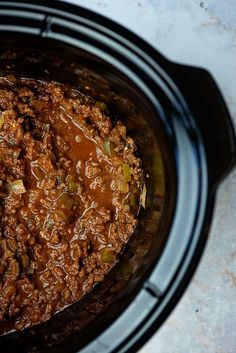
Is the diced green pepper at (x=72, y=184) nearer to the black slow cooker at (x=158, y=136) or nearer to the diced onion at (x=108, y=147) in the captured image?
the diced onion at (x=108, y=147)

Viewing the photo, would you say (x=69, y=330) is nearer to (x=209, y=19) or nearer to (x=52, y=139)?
(x=52, y=139)

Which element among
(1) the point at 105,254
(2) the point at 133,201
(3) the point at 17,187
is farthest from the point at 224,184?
(3) the point at 17,187

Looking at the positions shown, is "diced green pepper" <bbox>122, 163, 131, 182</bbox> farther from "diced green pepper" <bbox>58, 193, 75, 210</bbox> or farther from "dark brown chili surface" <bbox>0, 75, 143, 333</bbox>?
"diced green pepper" <bbox>58, 193, 75, 210</bbox>

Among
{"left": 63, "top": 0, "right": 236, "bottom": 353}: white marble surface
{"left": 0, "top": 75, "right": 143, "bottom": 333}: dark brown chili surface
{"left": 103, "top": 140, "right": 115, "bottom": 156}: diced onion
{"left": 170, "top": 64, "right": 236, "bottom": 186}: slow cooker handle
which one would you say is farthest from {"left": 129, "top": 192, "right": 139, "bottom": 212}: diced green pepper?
{"left": 170, "top": 64, "right": 236, "bottom": 186}: slow cooker handle

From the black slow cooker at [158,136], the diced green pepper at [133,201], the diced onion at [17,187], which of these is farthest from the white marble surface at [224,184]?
the diced onion at [17,187]

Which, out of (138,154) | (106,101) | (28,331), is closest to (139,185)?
(138,154)

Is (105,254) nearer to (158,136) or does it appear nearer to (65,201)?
(65,201)
